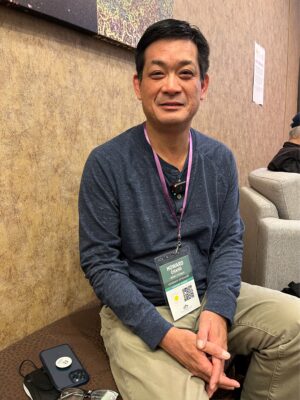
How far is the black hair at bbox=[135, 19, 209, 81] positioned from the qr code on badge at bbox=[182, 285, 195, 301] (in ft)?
2.36

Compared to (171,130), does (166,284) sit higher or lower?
lower

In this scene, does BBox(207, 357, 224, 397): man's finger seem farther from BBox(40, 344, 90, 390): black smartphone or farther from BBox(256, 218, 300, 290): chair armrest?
BBox(256, 218, 300, 290): chair armrest

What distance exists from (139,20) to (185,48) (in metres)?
0.65

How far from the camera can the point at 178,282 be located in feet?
3.82

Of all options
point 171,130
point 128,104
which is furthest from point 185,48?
point 128,104

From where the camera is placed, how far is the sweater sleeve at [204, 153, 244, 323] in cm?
113

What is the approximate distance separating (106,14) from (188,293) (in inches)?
44.9

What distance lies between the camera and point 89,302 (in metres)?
1.60

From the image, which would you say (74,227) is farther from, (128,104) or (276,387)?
(276,387)

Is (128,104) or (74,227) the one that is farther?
(128,104)

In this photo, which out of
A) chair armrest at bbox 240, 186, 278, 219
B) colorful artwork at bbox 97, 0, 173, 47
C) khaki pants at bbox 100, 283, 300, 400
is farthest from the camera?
chair armrest at bbox 240, 186, 278, 219

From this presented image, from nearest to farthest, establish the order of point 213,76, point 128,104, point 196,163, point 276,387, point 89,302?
point 276,387
point 196,163
point 89,302
point 128,104
point 213,76

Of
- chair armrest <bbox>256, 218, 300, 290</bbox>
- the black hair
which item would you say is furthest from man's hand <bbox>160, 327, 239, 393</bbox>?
chair armrest <bbox>256, 218, 300, 290</bbox>

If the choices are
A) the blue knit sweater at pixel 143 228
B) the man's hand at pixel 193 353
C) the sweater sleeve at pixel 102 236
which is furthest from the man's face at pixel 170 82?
the man's hand at pixel 193 353
